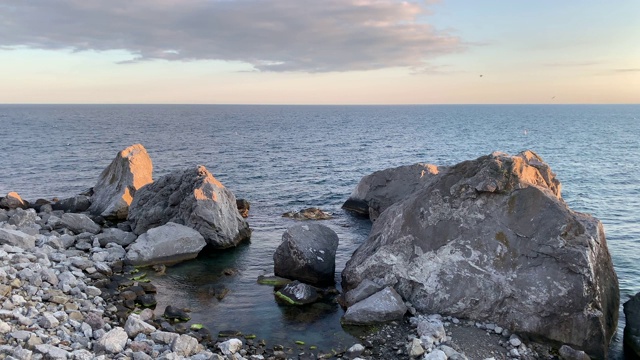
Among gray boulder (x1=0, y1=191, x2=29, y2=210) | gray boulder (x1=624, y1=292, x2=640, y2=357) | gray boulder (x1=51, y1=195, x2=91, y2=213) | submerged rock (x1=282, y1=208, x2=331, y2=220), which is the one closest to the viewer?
gray boulder (x1=624, y1=292, x2=640, y2=357)

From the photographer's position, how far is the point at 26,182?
4872 centimetres

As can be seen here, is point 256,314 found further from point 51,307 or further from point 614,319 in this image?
point 614,319

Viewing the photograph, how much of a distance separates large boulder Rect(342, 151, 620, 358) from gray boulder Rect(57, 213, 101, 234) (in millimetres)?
16078

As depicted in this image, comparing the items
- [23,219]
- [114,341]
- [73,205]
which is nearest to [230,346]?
[114,341]

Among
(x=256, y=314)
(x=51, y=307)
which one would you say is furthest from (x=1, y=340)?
(x=256, y=314)

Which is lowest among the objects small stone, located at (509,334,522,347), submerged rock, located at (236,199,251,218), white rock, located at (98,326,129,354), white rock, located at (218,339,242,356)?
small stone, located at (509,334,522,347)

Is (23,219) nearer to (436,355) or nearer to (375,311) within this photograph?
(375,311)

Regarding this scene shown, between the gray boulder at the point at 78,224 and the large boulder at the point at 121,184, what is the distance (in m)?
3.28

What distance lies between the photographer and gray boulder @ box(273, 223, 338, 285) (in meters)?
23.2

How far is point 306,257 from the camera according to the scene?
23.2 metres

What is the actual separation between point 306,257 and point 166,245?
7.72m

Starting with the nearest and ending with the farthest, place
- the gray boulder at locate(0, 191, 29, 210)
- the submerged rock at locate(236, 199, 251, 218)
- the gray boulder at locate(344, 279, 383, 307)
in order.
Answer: the gray boulder at locate(344, 279, 383, 307)
the gray boulder at locate(0, 191, 29, 210)
the submerged rock at locate(236, 199, 251, 218)

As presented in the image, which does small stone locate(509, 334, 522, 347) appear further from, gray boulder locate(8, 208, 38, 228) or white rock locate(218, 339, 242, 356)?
gray boulder locate(8, 208, 38, 228)

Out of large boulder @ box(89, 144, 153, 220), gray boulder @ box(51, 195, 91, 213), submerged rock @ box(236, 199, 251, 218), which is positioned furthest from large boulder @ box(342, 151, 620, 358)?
gray boulder @ box(51, 195, 91, 213)
